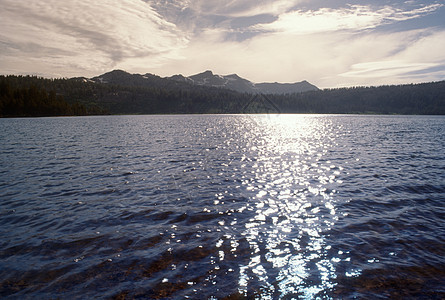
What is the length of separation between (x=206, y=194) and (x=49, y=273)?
37.9 feet

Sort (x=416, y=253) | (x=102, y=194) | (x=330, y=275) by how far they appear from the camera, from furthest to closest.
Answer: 1. (x=102, y=194)
2. (x=416, y=253)
3. (x=330, y=275)

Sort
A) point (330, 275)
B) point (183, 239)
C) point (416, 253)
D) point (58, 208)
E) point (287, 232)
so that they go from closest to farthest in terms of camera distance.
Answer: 1. point (330, 275)
2. point (416, 253)
3. point (183, 239)
4. point (287, 232)
5. point (58, 208)

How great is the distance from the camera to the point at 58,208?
16438mm

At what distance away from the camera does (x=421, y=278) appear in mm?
9688

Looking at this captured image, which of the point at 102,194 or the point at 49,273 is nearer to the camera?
the point at 49,273

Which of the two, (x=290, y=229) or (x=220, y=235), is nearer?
(x=220, y=235)

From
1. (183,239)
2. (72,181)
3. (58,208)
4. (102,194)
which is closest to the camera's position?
(183,239)

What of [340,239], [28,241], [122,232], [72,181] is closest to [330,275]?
[340,239]

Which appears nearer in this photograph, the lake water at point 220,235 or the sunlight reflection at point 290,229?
the lake water at point 220,235

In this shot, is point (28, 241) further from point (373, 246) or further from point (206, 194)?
point (373, 246)

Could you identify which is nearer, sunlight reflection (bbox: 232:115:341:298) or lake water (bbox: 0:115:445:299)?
lake water (bbox: 0:115:445:299)

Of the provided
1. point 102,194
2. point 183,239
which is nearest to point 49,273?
point 183,239

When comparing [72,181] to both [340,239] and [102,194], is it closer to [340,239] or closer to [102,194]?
[102,194]

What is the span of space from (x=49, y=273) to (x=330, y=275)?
10.6 m
